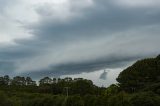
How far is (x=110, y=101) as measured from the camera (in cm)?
8456

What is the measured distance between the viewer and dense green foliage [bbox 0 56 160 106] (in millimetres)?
84625

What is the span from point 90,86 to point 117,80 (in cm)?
2428

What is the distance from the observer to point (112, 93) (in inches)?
5032

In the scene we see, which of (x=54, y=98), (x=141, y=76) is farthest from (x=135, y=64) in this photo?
(x=54, y=98)

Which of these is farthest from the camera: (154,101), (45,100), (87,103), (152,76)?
(152,76)

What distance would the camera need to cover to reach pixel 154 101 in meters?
81.4

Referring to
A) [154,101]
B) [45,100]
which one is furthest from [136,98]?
[45,100]

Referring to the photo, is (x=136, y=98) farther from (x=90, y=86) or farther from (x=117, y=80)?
(x=90, y=86)

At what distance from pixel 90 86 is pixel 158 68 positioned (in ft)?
113

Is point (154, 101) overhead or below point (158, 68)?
below

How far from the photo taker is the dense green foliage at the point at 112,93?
84625mm

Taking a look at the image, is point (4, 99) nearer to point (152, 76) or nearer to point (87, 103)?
point (87, 103)

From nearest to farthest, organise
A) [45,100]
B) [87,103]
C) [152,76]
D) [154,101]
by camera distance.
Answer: [154,101]
[87,103]
[45,100]
[152,76]

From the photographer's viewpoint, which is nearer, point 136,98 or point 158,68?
point 136,98
